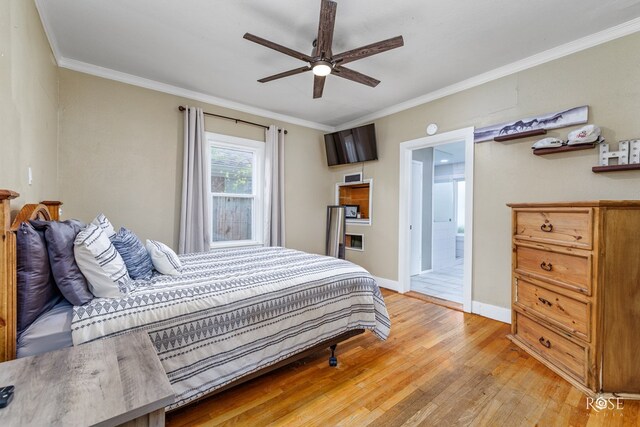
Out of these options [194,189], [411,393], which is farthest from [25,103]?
[411,393]

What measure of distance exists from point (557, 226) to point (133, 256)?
3154 millimetres

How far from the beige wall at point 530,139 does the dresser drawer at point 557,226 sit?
49 cm

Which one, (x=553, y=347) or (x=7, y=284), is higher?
(x=7, y=284)

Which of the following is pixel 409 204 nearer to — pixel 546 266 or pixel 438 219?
pixel 546 266

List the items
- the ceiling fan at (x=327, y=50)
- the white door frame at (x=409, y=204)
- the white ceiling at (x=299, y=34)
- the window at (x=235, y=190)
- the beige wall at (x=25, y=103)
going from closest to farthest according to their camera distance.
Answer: the beige wall at (x=25, y=103) → the ceiling fan at (x=327, y=50) → the white ceiling at (x=299, y=34) → the white door frame at (x=409, y=204) → the window at (x=235, y=190)

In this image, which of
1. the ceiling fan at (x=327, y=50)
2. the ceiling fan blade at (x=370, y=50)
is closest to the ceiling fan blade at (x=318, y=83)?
the ceiling fan at (x=327, y=50)

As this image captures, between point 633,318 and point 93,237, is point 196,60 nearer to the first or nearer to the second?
point 93,237

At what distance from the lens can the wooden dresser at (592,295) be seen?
5.97ft

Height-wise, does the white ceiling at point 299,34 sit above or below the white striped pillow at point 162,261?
above

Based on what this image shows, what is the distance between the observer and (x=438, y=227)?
5.56 meters

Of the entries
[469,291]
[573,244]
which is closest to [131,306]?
[573,244]

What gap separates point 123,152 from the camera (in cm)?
315

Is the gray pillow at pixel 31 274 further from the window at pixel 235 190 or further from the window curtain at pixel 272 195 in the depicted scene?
the window curtain at pixel 272 195

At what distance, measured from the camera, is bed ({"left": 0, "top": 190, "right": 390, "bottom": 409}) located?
1260 mm
